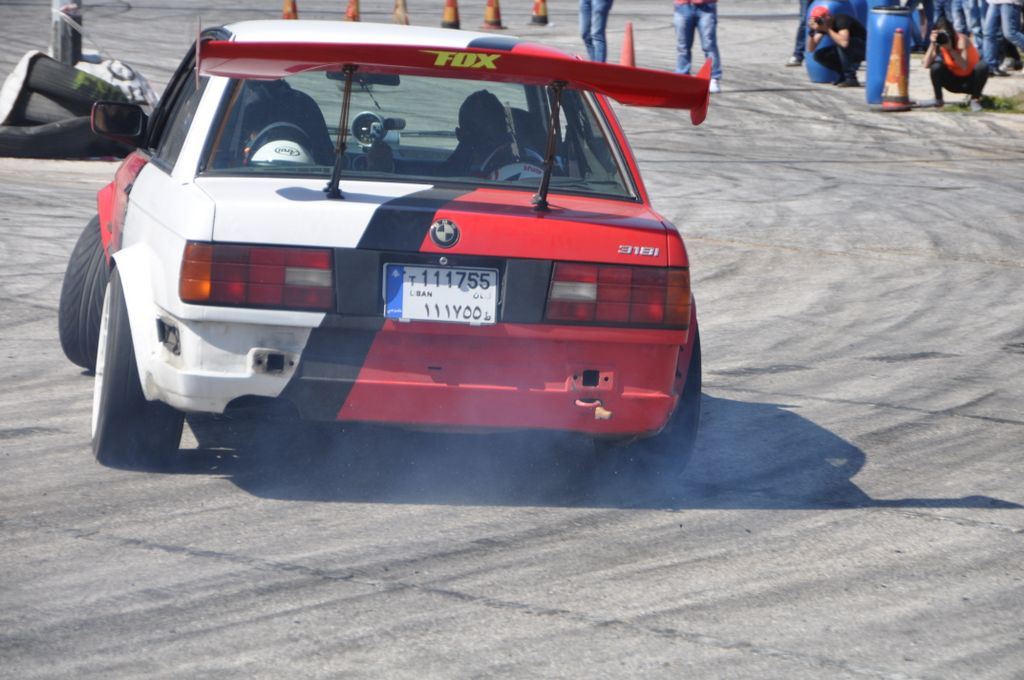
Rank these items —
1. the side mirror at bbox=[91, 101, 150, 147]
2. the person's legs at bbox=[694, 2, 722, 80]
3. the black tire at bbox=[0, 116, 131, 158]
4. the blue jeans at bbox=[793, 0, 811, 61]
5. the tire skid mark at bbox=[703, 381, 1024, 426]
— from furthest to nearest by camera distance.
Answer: the blue jeans at bbox=[793, 0, 811, 61], the person's legs at bbox=[694, 2, 722, 80], the black tire at bbox=[0, 116, 131, 158], the tire skid mark at bbox=[703, 381, 1024, 426], the side mirror at bbox=[91, 101, 150, 147]

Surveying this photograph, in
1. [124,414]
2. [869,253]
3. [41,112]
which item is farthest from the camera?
[41,112]

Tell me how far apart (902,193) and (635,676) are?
1048cm

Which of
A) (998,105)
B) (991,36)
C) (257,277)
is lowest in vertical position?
(998,105)

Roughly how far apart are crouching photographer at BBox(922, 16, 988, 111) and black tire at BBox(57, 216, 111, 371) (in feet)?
45.1

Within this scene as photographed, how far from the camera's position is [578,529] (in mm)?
4895

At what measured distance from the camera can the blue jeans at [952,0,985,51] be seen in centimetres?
2123

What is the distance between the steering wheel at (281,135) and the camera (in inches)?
207

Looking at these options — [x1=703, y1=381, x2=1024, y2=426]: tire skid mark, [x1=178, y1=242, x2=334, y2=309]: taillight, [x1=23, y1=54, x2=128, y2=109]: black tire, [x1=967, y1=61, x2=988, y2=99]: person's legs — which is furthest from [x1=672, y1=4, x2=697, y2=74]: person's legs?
[x1=178, y1=242, x2=334, y2=309]: taillight

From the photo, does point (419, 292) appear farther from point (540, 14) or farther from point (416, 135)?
point (540, 14)

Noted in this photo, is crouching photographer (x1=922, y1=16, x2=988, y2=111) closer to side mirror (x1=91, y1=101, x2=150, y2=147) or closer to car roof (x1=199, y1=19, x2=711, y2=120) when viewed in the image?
side mirror (x1=91, y1=101, x2=150, y2=147)

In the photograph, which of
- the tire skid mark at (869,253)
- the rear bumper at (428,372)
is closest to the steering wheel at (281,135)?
the rear bumper at (428,372)

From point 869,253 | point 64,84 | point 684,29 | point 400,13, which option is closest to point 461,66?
point 869,253

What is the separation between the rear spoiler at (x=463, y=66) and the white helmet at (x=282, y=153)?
0.53 m

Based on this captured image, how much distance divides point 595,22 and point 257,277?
51.6 ft
